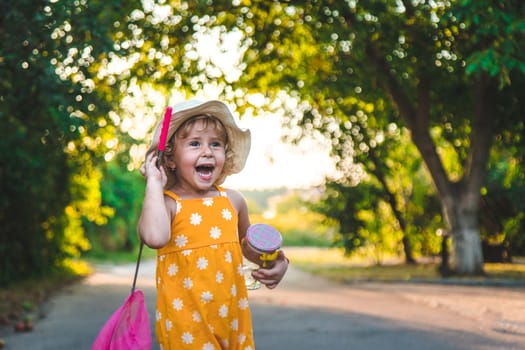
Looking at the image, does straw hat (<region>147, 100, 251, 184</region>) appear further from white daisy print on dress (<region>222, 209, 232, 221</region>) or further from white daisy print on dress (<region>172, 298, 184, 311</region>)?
white daisy print on dress (<region>172, 298, 184, 311</region>)

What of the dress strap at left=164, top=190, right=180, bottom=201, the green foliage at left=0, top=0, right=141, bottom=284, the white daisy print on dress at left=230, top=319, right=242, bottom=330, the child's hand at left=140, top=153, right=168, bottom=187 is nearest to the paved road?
the green foliage at left=0, top=0, right=141, bottom=284

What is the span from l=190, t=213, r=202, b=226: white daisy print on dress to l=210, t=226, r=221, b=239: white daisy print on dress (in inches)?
2.6

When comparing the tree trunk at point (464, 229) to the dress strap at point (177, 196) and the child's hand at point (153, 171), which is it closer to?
the dress strap at point (177, 196)

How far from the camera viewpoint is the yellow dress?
9.38 ft

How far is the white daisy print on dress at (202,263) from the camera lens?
288 cm

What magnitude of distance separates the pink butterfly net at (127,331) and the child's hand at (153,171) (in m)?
0.51

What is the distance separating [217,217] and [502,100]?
12.2 m

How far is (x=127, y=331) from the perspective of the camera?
284 cm

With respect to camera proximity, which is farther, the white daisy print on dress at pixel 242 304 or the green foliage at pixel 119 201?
the green foliage at pixel 119 201

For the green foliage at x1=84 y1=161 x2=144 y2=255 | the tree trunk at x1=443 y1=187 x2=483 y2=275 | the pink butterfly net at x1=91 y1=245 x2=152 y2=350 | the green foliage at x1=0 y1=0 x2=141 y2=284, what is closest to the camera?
the pink butterfly net at x1=91 y1=245 x2=152 y2=350

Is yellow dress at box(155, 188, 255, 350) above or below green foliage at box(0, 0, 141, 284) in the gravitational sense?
below

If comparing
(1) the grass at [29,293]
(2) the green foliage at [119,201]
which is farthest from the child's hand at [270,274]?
(2) the green foliage at [119,201]

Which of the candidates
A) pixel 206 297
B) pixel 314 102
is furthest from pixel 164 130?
pixel 314 102

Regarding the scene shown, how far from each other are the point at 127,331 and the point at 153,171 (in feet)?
2.12
